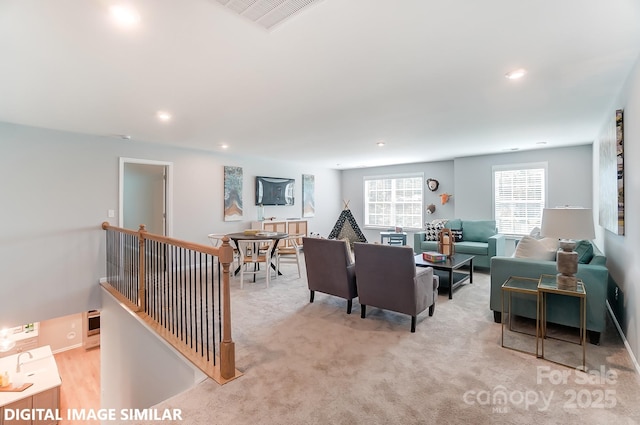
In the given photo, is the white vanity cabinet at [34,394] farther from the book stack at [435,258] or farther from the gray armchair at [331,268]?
the book stack at [435,258]

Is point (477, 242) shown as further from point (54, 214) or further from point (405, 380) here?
point (54, 214)

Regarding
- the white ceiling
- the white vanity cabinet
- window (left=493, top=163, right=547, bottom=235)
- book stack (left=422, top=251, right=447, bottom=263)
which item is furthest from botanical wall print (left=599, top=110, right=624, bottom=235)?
the white vanity cabinet

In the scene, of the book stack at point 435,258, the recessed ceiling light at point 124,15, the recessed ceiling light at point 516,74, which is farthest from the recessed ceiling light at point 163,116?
the book stack at point 435,258

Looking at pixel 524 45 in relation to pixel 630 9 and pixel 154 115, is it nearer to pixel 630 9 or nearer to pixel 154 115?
pixel 630 9

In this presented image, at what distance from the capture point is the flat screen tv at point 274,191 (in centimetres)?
662

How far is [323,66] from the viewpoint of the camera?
7.63 ft

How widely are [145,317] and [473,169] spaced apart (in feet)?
21.0

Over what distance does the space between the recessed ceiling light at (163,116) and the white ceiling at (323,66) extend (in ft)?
0.26

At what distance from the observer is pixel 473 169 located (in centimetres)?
642

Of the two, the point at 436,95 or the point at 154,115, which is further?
the point at 154,115

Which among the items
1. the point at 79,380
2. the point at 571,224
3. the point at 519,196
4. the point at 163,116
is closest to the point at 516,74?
the point at 571,224

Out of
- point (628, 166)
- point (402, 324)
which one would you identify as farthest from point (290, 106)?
point (628, 166)

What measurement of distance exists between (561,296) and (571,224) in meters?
0.67

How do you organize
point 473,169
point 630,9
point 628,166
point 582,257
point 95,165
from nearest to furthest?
point 630,9 < point 628,166 < point 582,257 < point 95,165 < point 473,169
